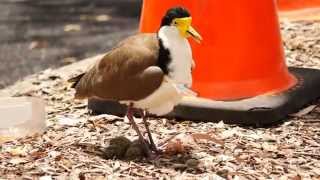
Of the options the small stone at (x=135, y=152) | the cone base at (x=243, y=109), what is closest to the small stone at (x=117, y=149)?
the small stone at (x=135, y=152)

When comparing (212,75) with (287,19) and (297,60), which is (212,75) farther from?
(287,19)

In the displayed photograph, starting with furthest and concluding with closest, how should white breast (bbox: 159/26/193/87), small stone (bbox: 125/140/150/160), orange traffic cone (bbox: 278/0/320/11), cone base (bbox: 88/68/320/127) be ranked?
1. orange traffic cone (bbox: 278/0/320/11)
2. cone base (bbox: 88/68/320/127)
3. small stone (bbox: 125/140/150/160)
4. white breast (bbox: 159/26/193/87)

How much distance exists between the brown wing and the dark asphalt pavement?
2905 mm

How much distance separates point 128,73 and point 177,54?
297 millimetres

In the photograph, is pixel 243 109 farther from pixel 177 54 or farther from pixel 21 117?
pixel 21 117

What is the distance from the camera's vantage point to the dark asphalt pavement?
7.59m

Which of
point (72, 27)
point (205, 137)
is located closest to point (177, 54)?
point (205, 137)

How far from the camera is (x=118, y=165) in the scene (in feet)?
12.1

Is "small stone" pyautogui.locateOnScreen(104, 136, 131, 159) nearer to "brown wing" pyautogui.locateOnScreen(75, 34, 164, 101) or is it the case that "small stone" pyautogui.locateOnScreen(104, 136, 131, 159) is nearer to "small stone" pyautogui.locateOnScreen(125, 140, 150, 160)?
"small stone" pyautogui.locateOnScreen(125, 140, 150, 160)

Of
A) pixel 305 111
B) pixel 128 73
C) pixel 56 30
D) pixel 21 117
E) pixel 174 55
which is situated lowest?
pixel 56 30

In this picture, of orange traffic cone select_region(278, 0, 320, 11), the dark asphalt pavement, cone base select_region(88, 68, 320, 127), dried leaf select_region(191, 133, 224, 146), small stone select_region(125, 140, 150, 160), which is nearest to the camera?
small stone select_region(125, 140, 150, 160)

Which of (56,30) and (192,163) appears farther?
(56,30)

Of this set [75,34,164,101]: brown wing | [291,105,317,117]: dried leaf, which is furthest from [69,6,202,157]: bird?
[291,105,317,117]: dried leaf

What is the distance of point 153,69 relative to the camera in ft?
11.9
